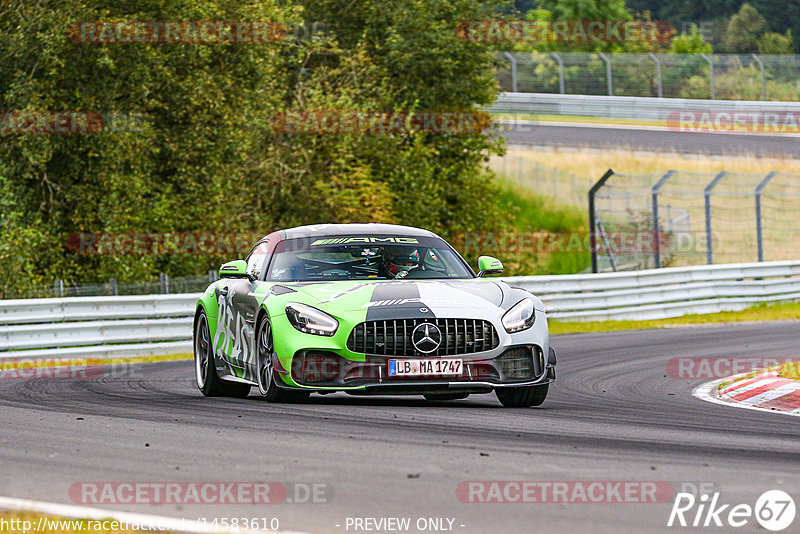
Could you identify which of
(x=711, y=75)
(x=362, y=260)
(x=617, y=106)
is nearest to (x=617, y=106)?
(x=617, y=106)

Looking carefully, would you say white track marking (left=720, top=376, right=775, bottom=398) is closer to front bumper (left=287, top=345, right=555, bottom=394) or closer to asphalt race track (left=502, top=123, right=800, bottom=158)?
front bumper (left=287, top=345, right=555, bottom=394)

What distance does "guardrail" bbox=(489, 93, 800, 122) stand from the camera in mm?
45312

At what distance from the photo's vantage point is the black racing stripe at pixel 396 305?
31.0ft

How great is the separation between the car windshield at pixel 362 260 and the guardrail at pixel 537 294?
8166 mm

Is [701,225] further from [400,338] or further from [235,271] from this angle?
[400,338]

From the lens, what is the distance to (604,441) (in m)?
7.79

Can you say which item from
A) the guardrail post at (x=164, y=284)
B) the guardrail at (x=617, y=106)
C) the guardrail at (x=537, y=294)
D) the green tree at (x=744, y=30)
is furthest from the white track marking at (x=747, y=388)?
the green tree at (x=744, y=30)

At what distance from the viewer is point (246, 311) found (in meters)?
10.5

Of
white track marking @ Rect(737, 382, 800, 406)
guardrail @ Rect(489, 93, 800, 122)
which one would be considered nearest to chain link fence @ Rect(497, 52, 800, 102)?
guardrail @ Rect(489, 93, 800, 122)

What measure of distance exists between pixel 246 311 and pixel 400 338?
1615 millimetres

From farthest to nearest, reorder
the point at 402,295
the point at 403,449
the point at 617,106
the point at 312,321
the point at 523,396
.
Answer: the point at 617,106
the point at 523,396
the point at 402,295
the point at 312,321
the point at 403,449

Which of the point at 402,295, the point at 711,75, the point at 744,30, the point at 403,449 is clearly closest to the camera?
the point at 403,449

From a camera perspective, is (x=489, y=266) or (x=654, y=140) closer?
(x=489, y=266)

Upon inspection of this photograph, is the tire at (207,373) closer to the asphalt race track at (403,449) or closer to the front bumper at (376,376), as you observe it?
the asphalt race track at (403,449)
